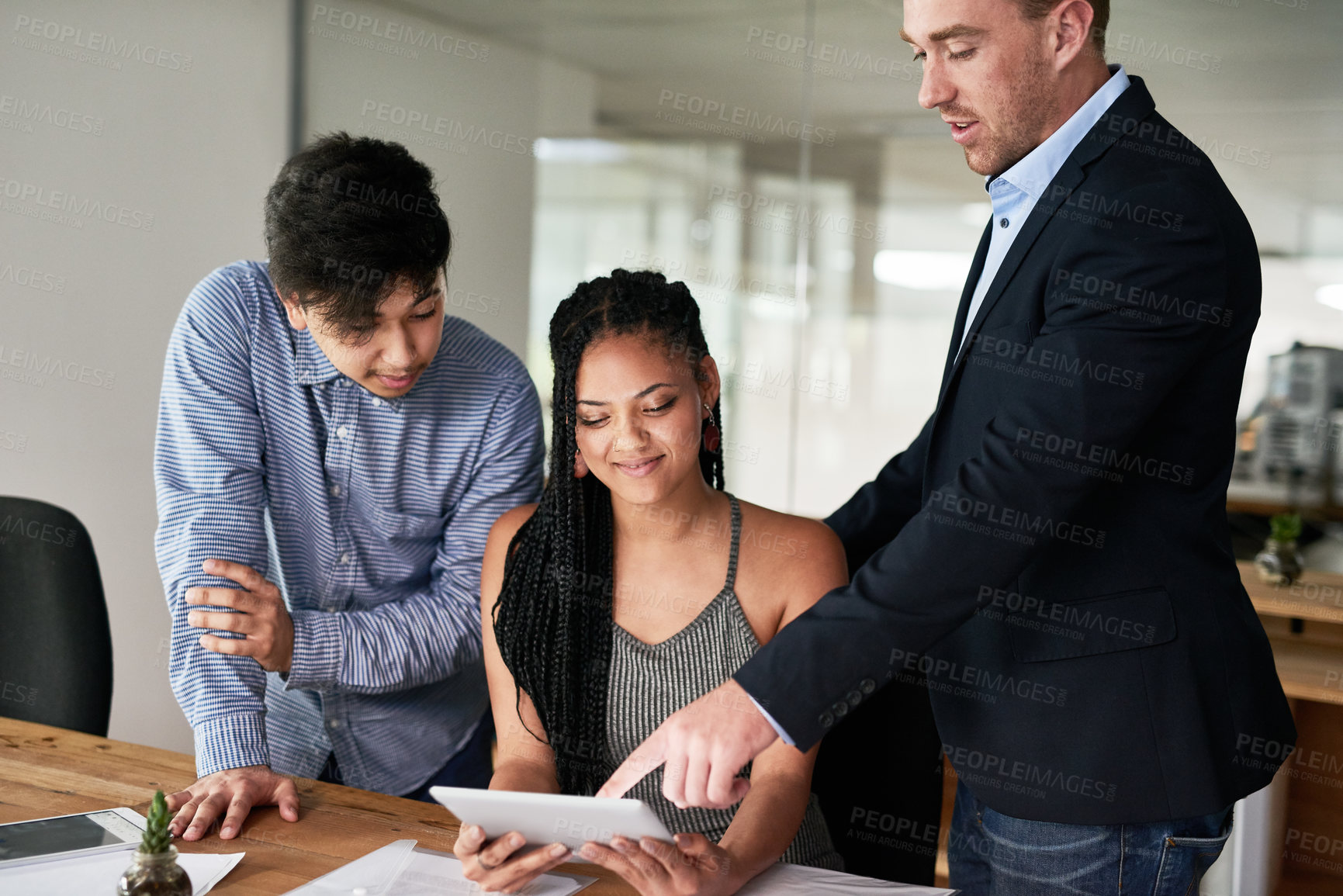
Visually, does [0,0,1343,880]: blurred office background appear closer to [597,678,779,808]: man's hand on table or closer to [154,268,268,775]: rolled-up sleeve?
[154,268,268,775]: rolled-up sleeve

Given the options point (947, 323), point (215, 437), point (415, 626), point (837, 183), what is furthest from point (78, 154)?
point (947, 323)

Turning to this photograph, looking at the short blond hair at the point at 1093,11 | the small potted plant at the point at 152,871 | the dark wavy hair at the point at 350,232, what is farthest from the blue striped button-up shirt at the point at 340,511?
the short blond hair at the point at 1093,11

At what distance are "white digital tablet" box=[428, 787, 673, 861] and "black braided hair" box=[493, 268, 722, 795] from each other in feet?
1.30

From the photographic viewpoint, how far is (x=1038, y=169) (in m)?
1.47

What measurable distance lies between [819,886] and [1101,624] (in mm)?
466

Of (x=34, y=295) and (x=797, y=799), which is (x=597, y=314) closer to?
(x=797, y=799)

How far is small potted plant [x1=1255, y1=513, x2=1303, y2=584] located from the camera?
11.1ft

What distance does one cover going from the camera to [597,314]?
1.76 m

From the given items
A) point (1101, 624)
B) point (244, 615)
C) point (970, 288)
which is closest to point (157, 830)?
point (244, 615)

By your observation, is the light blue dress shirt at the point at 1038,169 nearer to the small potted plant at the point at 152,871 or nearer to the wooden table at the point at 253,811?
the wooden table at the point at 253,811

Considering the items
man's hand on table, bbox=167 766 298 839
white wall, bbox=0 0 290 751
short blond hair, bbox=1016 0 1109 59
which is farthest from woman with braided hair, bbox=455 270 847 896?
white wall, bbox=0 0 290 751

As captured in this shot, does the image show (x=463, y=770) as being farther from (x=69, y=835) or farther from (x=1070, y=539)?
(x=1070, y=539)

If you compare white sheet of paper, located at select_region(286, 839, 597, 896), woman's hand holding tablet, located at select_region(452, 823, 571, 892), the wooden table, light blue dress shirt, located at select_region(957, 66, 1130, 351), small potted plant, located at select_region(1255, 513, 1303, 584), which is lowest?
the wooden table

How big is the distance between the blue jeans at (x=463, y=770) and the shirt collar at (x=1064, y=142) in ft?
4.26
